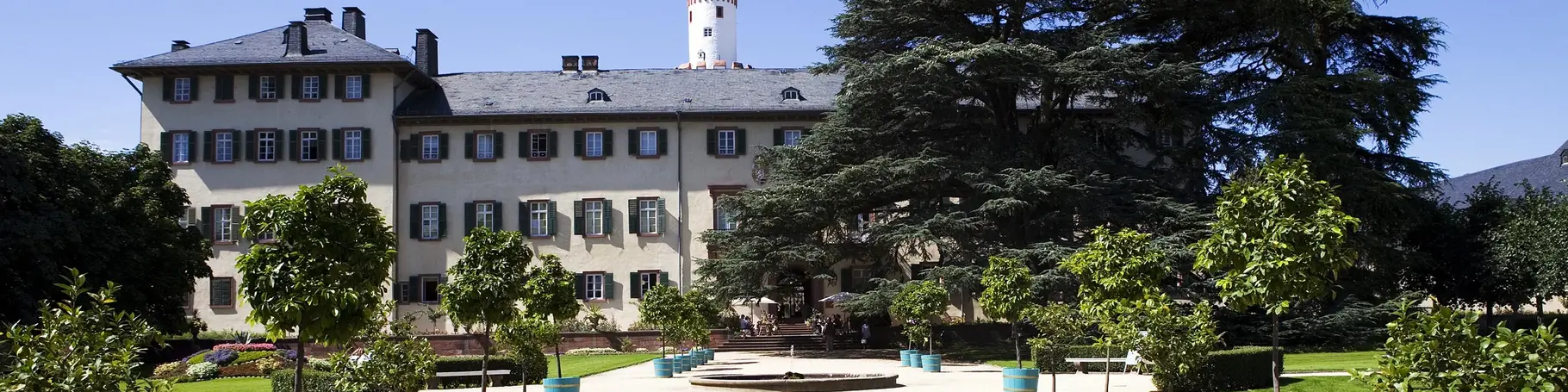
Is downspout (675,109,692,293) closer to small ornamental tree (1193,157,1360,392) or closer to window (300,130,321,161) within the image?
window (300,130,321,161)

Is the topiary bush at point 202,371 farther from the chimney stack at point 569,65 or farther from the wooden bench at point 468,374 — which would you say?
the chimney stack at point 569,65

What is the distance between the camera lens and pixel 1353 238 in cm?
3469

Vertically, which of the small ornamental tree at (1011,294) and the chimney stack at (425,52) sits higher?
the chimney stack at (425,52)

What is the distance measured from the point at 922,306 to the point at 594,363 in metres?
9.76

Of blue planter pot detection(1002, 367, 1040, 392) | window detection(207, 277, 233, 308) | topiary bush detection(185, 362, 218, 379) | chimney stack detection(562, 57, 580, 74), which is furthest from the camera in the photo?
chimney stack detection(562, 57, 580, 74)

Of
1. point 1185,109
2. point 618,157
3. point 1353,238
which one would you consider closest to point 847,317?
point 618,157

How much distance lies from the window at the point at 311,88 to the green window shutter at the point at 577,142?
8.67 m

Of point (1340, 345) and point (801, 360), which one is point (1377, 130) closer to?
point (1340, 345)

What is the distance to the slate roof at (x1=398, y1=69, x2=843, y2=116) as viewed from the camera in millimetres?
48094

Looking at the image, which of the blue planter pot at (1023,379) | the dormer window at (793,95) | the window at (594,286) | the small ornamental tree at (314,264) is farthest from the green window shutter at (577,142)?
the small ornamental tree at (314,264)

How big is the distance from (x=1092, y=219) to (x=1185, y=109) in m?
4.35

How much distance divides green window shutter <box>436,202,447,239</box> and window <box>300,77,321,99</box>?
549cm

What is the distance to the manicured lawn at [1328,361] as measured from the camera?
25.7 meters

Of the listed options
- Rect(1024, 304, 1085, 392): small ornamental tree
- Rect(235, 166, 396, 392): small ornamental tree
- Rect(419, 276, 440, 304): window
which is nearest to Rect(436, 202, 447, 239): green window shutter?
Rect(419, 276, 440, 304): window
